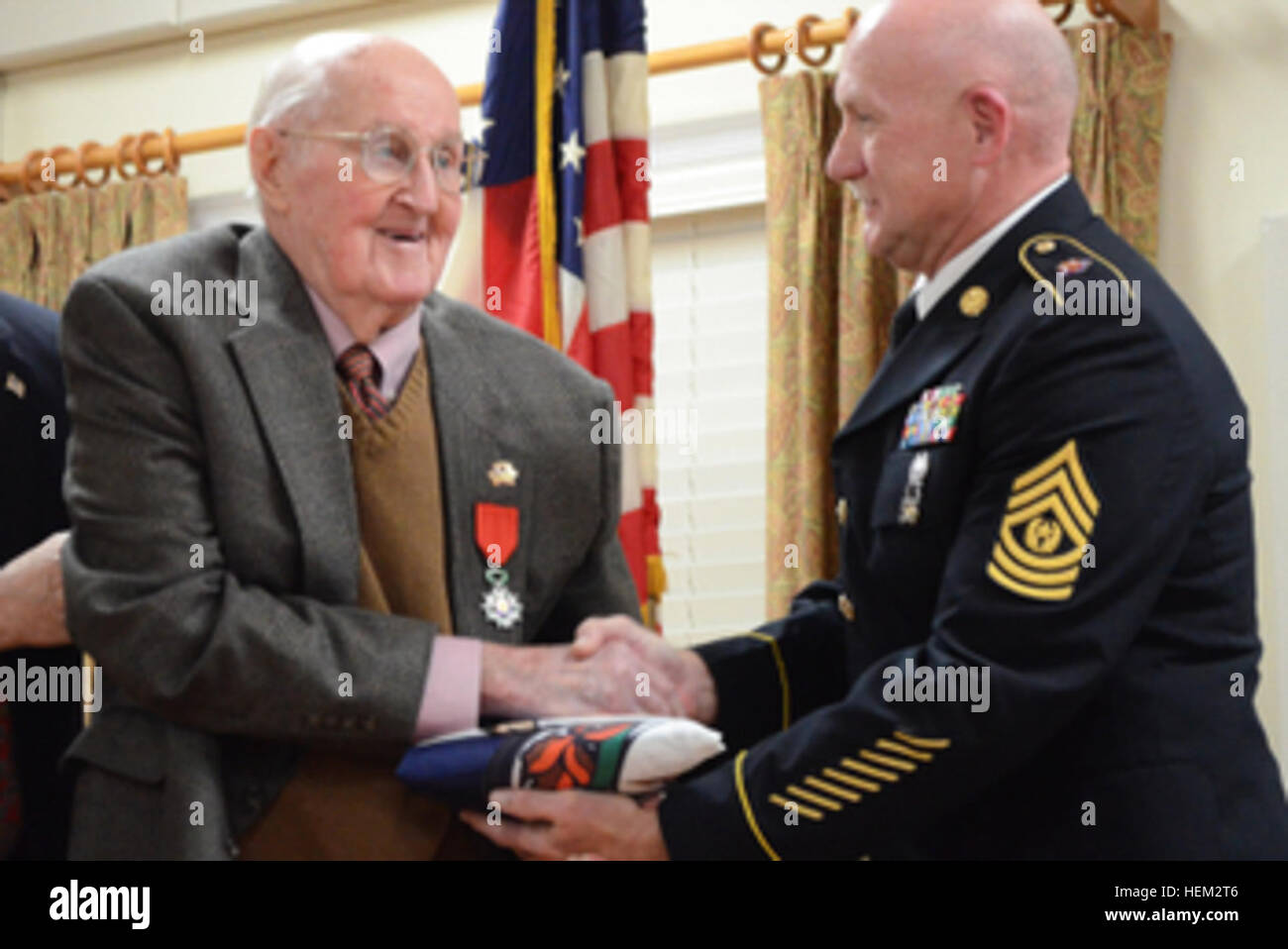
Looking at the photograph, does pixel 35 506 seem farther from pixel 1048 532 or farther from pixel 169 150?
pixel 169 150

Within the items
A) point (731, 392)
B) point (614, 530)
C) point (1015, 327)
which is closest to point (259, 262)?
point (614, 530)

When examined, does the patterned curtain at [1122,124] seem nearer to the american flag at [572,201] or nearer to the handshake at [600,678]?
the american flag at [572,201]

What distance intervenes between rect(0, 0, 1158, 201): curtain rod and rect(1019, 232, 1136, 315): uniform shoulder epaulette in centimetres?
213

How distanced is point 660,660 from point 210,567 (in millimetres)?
602

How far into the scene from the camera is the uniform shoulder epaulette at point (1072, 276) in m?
1.68

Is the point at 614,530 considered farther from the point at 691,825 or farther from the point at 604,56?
the point at 604,56

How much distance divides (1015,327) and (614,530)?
582 millimetres

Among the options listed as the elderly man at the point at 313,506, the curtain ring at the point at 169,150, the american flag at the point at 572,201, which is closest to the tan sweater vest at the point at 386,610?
the elderly man at the point at 313,506

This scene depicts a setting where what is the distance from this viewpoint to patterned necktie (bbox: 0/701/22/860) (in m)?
2.00

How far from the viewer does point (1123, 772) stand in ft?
5.27

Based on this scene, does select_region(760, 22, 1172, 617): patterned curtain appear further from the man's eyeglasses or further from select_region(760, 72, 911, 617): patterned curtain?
the man's eyeglasses

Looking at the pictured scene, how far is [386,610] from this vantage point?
1.75 metres

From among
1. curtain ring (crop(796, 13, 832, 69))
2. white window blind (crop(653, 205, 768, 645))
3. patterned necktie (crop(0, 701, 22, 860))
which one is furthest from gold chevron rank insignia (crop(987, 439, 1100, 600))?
white window blind (crop(653, 205, 768, 645))

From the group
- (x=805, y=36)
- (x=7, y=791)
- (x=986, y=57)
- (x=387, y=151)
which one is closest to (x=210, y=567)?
(x=387, y=151)
